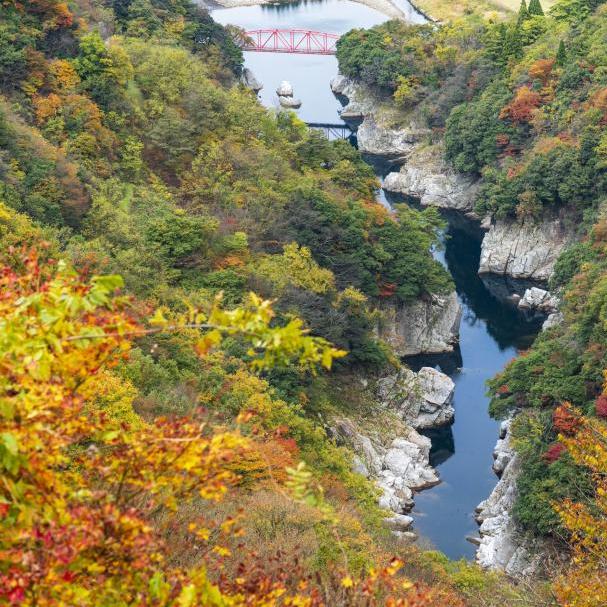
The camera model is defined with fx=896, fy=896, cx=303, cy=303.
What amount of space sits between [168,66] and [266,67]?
127ft

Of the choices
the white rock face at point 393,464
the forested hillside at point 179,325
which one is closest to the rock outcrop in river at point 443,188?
the forested hillside at point 179,325

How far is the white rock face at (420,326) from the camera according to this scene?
117ft

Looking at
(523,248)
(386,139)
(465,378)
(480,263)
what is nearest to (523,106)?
(523,248)

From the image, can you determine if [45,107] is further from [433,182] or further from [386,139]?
[386,139]

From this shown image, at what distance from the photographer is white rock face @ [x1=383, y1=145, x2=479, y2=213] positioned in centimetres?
5228

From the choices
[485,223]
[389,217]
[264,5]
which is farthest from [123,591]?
[264,5]

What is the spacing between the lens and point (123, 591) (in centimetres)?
478

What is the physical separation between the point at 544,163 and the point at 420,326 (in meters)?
12.4

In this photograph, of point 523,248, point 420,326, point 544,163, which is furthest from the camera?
point 523,248

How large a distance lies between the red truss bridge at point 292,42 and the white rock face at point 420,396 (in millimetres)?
50733

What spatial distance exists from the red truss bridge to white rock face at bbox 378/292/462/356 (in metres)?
45.9

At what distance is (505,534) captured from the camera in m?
24.8

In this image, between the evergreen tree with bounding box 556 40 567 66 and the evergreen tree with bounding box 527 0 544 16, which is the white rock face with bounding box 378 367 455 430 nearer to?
the evergreen tree with bounding box 556 40 567 66

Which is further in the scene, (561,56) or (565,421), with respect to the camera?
(561,56)
